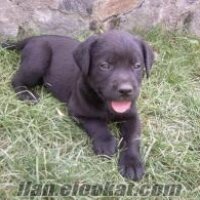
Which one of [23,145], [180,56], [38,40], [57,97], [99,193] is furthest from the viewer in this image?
[180,56]

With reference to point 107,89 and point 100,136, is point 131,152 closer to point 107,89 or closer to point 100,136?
point 100,136

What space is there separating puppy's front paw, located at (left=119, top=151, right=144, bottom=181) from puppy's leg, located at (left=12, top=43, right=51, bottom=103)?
111cm

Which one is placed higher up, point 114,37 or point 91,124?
point 114,37

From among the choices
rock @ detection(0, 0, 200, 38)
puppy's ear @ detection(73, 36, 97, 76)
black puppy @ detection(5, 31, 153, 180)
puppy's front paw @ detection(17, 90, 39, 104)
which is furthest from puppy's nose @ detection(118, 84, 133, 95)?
rock @ detection(0, 0, 200, 38)

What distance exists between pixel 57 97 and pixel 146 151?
3.24 feet

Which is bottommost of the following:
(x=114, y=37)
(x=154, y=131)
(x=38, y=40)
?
(x=154, y=131)

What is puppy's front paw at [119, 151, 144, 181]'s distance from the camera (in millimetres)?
3415

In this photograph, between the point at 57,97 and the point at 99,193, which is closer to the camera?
A: the point at 99,193

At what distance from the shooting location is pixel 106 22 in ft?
17.4

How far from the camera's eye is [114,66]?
360cm

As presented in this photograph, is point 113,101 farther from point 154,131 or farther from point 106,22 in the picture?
point 106,22

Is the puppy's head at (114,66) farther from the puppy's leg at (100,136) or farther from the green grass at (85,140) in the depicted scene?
the green grass at (85,140)

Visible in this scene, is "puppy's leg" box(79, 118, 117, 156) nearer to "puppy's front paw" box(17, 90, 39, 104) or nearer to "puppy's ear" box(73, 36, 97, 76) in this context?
"puppy's ear" box(73, 36, 97, 76)

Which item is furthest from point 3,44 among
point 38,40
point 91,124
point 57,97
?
point 91,124
